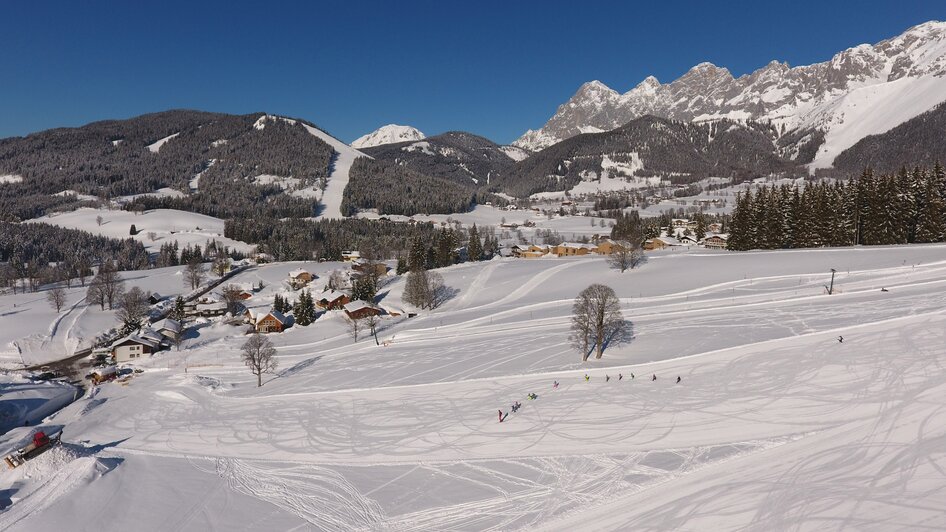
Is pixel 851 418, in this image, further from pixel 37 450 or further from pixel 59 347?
pixel 59 347

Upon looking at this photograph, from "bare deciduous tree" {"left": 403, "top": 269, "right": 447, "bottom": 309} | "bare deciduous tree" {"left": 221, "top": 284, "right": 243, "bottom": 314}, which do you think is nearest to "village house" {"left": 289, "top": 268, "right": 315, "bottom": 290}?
"bare deciduous tree" {"left": 221, "top": 284, "right": 243, "bottom": 314}

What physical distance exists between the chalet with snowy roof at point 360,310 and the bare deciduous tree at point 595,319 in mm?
37608

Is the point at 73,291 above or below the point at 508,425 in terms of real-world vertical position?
above

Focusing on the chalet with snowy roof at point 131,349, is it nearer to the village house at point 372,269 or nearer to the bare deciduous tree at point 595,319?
the village house at point 372,269

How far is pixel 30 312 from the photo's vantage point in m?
80.7

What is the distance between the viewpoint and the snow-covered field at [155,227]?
16675cm

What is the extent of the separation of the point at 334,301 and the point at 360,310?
1195 centimetres

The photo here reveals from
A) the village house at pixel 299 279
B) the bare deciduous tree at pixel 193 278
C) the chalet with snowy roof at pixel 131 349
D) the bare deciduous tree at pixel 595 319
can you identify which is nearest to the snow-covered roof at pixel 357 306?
the chalet with snowy roof at pixel 131 349

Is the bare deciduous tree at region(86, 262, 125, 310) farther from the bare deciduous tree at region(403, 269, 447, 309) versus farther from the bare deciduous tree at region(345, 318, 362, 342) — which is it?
the bare deciduous tree at region(403, 269, 447, 309)

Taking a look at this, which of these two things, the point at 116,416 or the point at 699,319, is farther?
the point at 699,319

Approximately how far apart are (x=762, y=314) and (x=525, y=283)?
3891cm

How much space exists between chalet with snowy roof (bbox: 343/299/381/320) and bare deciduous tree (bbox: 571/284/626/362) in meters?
37.6

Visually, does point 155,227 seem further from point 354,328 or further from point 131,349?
point 354,328

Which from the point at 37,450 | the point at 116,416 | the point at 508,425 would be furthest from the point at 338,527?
the point at 116,416
